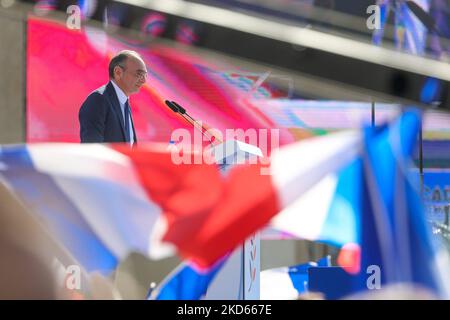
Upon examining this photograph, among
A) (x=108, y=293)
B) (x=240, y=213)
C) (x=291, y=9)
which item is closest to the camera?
(x=291, y=9)

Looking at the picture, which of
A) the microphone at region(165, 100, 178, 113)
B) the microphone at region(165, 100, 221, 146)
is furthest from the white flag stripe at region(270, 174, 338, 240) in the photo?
the microphone at region(165, 100, 178, 113)

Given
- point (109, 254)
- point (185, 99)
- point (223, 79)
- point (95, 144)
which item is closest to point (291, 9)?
point (223, 79)

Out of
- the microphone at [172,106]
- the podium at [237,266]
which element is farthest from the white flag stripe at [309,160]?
the microphone at [172,106]

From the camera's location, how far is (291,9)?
300 cm

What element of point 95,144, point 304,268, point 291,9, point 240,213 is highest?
point 291,9

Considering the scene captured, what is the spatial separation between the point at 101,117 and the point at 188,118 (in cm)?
44

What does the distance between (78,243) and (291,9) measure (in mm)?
1487

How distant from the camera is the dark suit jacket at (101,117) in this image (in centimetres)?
362

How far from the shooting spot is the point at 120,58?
3645mm

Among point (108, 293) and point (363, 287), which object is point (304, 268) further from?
point (108, 293)

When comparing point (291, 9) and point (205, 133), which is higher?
point (291, 9)

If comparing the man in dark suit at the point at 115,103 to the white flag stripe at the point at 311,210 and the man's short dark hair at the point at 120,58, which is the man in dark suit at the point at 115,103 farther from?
the white flag stripe at the point at 311,210

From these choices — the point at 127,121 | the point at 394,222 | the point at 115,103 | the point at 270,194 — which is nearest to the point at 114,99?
the point at 115,103

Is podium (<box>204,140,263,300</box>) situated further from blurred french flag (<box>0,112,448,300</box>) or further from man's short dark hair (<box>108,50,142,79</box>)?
man's short dark hair (<box>108,50,142,79</box>)
